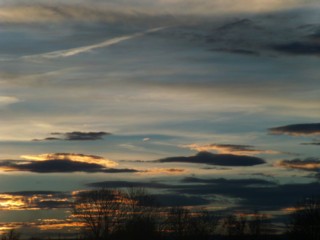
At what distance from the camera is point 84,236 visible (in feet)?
491

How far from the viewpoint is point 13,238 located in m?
179

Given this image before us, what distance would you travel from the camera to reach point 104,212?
15175 cm

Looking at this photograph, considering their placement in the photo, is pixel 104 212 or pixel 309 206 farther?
pixel 309 206

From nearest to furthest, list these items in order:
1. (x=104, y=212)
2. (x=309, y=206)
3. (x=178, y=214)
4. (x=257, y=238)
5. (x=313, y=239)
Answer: (x=313, y=239)
(x=104, y=212)
(x=309, y=206)
(x=178, y=214)
(x=257, y=238)

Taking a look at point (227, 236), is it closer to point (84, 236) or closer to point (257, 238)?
point (257, 238)

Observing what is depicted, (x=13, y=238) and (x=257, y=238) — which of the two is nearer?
(x=13, y=238)

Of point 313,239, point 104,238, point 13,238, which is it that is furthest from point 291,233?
point 13,238

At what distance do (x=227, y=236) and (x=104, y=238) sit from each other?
63725 mm

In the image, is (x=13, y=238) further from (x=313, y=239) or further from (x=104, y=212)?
(x=313, y=239)

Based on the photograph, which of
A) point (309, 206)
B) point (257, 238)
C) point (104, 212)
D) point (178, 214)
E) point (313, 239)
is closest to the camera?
point (313, 239)

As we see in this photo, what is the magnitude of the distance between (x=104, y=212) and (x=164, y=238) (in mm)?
15874

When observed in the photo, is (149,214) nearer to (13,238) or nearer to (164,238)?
(164,238)

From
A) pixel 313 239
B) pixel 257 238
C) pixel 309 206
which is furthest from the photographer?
pixel 257 238

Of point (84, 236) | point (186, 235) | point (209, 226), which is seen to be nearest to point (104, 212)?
point (84, 236)
